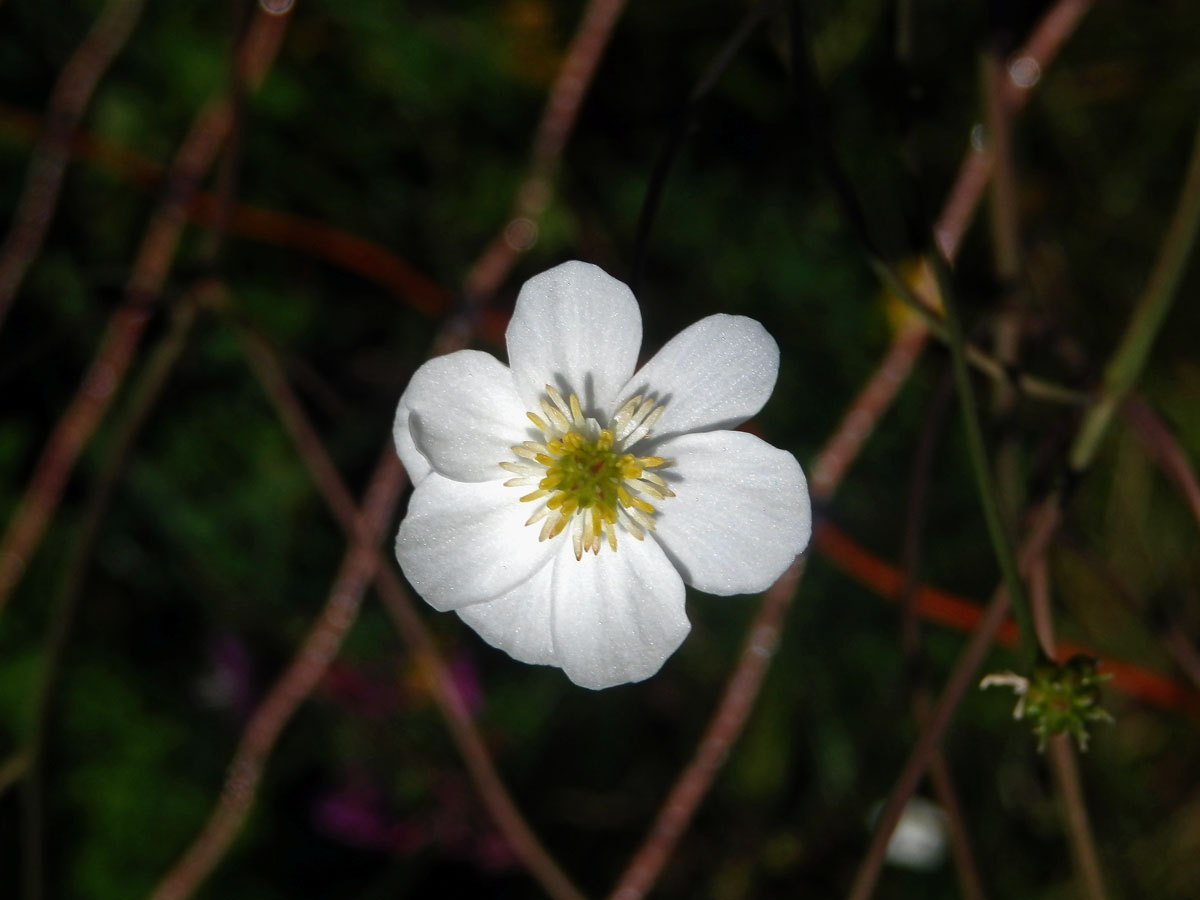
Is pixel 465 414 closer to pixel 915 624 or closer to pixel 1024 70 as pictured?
pixel 915 624

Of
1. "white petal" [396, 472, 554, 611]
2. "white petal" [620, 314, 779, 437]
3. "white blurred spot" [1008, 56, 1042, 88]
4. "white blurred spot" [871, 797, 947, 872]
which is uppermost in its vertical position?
"white blurred spot" [1008, 56, 1042, 88]

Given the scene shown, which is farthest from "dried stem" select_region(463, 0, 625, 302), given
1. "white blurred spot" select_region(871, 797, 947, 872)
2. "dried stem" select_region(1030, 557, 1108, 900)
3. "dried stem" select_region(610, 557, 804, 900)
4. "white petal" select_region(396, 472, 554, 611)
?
"white blurred spot" select_region(871, 797, 947, 872)

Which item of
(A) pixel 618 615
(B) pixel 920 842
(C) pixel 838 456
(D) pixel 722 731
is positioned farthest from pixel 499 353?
(B) pixel 920 842

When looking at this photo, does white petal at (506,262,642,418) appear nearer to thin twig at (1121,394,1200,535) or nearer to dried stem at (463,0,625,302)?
thin twig at (1121,394,1200,535)

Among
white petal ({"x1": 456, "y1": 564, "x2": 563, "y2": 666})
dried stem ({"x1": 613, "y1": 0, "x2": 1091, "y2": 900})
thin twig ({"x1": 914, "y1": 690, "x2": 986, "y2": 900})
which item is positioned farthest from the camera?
dried stem ({"x1": 613, "y1": 0, "x2": 1091, "y2": 900})

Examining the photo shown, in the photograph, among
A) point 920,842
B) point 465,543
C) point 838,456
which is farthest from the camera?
point 920,842

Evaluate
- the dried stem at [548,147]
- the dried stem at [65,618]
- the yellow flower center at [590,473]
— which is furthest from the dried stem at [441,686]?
the dried stem at [548,147]

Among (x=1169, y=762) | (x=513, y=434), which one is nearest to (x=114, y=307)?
(x=513, y=434)
